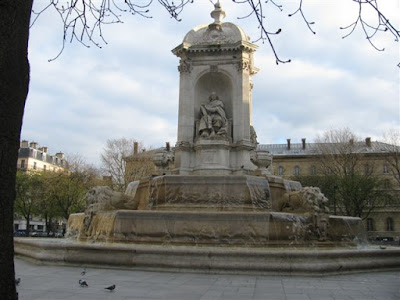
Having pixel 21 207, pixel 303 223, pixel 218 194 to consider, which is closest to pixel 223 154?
pixel 218 194

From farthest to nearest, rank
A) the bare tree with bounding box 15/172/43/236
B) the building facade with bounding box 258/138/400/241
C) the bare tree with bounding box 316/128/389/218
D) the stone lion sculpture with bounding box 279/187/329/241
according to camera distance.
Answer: the building facade with bounding box 258/138/400/241
the bare tree with bounding box 15/172/43/236
the bare tree with bounding box 316/128/389/218
the stone lion sculpture with bounding box 279/187/329/241

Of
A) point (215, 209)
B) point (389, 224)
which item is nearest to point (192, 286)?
point (215, 209)

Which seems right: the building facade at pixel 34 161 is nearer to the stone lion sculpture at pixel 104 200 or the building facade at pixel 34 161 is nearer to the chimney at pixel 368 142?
the chimney at pixel 368 142

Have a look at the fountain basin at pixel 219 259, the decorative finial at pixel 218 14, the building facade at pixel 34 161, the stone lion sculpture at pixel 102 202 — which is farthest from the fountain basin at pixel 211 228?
the building facade at pixel 34 161

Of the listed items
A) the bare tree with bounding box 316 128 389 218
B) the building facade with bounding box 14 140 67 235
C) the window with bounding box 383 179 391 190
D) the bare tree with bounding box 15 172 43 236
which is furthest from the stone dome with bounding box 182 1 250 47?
the building facade with bounding box 14 140 67 235

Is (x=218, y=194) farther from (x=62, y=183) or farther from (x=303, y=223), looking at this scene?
(x=62, y=183)

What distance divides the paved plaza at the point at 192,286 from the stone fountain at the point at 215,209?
1.59 feet

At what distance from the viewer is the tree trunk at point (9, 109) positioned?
376 centimetres

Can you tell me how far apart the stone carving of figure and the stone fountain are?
0.15 feet

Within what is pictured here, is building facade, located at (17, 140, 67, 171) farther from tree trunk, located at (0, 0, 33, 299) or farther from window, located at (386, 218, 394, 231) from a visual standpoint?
tree trunk, located at (0, 0, 33, 299)

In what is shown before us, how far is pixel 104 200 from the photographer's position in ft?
46.1

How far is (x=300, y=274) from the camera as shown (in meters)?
8.96

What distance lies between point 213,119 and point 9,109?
14444 millimetres

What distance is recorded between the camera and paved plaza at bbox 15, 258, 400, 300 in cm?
655
